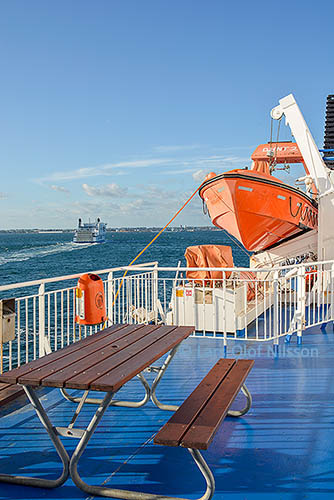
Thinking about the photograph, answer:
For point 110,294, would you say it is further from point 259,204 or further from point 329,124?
point 329,124

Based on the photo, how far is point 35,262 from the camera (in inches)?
1960

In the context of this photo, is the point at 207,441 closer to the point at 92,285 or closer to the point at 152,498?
the point at 152,498

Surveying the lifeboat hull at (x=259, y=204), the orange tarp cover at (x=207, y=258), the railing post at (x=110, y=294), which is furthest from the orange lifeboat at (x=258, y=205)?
the railing post at (x=110, y=294)

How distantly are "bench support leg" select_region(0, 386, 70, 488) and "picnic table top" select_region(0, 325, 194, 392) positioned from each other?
14 centimetres

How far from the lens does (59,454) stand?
2.36 m

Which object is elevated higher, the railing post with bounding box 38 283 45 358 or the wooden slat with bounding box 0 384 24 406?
the railing post with bounding box 38 283 45 358

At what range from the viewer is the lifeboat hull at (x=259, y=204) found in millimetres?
10062

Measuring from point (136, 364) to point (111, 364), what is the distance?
139 millimetres

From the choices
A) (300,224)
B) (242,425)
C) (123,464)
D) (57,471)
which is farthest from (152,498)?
(300,224)

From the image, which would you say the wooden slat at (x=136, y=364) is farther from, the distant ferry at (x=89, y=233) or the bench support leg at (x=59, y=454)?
the distant ferry at (x=89, y=233)

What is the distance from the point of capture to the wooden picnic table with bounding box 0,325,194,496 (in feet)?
7.11

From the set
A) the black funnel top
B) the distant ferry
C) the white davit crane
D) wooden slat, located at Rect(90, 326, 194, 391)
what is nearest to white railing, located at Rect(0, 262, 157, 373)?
wooden slat, located at Rect(90, 326, 194, 391)

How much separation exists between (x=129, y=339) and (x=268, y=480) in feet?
3.87

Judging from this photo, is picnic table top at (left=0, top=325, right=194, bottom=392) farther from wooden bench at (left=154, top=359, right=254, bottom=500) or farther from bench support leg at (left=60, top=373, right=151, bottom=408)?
bench support leg at (left=60, top=373, right=151, bottom=408)
